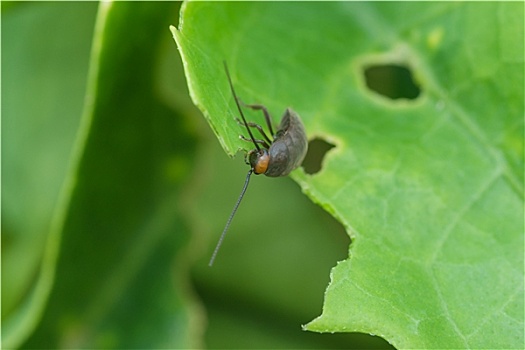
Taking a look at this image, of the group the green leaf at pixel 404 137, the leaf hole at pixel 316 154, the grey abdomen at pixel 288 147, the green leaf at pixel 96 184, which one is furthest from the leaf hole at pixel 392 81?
the green leaf at pixel 96 184

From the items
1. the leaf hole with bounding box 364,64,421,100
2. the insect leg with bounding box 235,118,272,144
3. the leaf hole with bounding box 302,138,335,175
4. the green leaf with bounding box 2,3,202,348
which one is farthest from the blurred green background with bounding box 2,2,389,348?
the leaf hole with bounding box 364,64,421,100

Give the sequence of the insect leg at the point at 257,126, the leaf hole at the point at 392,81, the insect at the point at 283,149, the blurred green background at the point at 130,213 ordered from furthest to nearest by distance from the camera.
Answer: the leaf hole at the point at 392,81 → the blurred green background at the point at 130,213 → the insect at the point at 283,149 → the insect leg at the point at 257,126

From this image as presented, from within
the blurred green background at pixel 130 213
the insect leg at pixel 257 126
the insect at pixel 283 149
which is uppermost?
the insect leg at pixel 257 126

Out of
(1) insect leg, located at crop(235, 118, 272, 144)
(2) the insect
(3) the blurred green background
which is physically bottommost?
(3) the blurred green background

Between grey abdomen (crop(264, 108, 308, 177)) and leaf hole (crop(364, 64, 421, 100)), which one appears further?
leaf hole (crop(364, 64, 421, 100))

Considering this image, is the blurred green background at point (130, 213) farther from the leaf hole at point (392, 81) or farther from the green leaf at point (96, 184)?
the leaf hole at point (392, 81)

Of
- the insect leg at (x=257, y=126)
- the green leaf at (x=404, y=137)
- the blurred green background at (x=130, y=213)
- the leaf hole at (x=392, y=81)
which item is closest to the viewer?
the green leaf at (x=404, y=137)

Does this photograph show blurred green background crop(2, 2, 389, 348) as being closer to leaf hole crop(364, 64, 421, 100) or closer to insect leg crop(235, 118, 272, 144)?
insect leg crop(235, 118, 272, 144)
